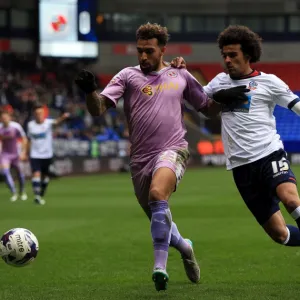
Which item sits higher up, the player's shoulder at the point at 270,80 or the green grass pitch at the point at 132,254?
the player's shoulder at the point at 270,80

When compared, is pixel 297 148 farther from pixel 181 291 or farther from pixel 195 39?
pixel 181 291

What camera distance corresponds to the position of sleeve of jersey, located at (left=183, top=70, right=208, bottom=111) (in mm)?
8336

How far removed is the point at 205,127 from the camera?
44.8 meters

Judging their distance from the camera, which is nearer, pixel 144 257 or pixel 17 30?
pixel 144 257

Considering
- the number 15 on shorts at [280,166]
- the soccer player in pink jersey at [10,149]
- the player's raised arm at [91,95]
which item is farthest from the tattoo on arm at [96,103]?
the soccer player in pink jersey at [10,149]

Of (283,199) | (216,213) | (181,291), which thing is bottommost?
(216,213)

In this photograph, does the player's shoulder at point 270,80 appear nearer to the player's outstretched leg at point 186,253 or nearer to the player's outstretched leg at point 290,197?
the player's outstretched leg at point 290,197

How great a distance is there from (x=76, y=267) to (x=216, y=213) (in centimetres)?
688

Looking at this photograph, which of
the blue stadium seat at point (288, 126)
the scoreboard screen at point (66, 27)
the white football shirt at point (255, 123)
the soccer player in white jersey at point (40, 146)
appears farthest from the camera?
the scoreboard screen at point (66, 27)

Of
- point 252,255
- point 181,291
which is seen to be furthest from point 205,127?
point 181,291

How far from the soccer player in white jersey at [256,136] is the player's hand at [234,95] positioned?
0.13 feet

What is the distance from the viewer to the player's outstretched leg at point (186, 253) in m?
8.24

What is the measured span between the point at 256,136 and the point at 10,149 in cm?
1436

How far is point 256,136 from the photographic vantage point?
7.85 meters
